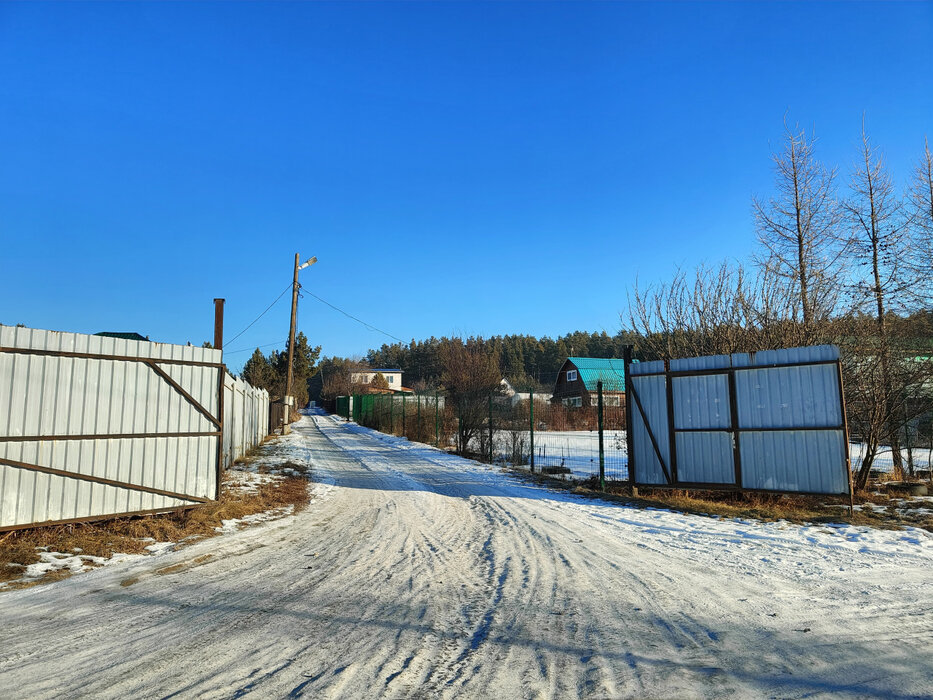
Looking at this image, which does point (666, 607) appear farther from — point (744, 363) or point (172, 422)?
point (172, 422)

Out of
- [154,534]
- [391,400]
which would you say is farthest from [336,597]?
[391,400]

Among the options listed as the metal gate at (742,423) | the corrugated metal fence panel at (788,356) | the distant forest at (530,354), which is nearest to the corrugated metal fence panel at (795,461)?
the metal gate at (742,423)

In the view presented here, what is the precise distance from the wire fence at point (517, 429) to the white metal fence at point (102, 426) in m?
7.65

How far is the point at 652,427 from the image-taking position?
10352mm

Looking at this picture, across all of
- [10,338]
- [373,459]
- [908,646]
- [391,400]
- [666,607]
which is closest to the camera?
[908,646]

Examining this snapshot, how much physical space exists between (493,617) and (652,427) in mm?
6927

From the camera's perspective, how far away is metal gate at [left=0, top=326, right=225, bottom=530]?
6578 millimetres

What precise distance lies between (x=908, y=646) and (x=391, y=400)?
27429 millimetres

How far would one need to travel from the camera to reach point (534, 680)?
10.8 ft

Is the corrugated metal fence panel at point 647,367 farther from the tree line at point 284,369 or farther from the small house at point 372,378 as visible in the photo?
the small house at point 372,378

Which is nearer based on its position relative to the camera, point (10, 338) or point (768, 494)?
point (10, 338)

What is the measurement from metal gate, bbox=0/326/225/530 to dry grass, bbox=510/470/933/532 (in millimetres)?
7309

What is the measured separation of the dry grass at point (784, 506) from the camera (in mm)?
8102

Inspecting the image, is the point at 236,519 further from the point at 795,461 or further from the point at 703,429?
the point at 795,461
